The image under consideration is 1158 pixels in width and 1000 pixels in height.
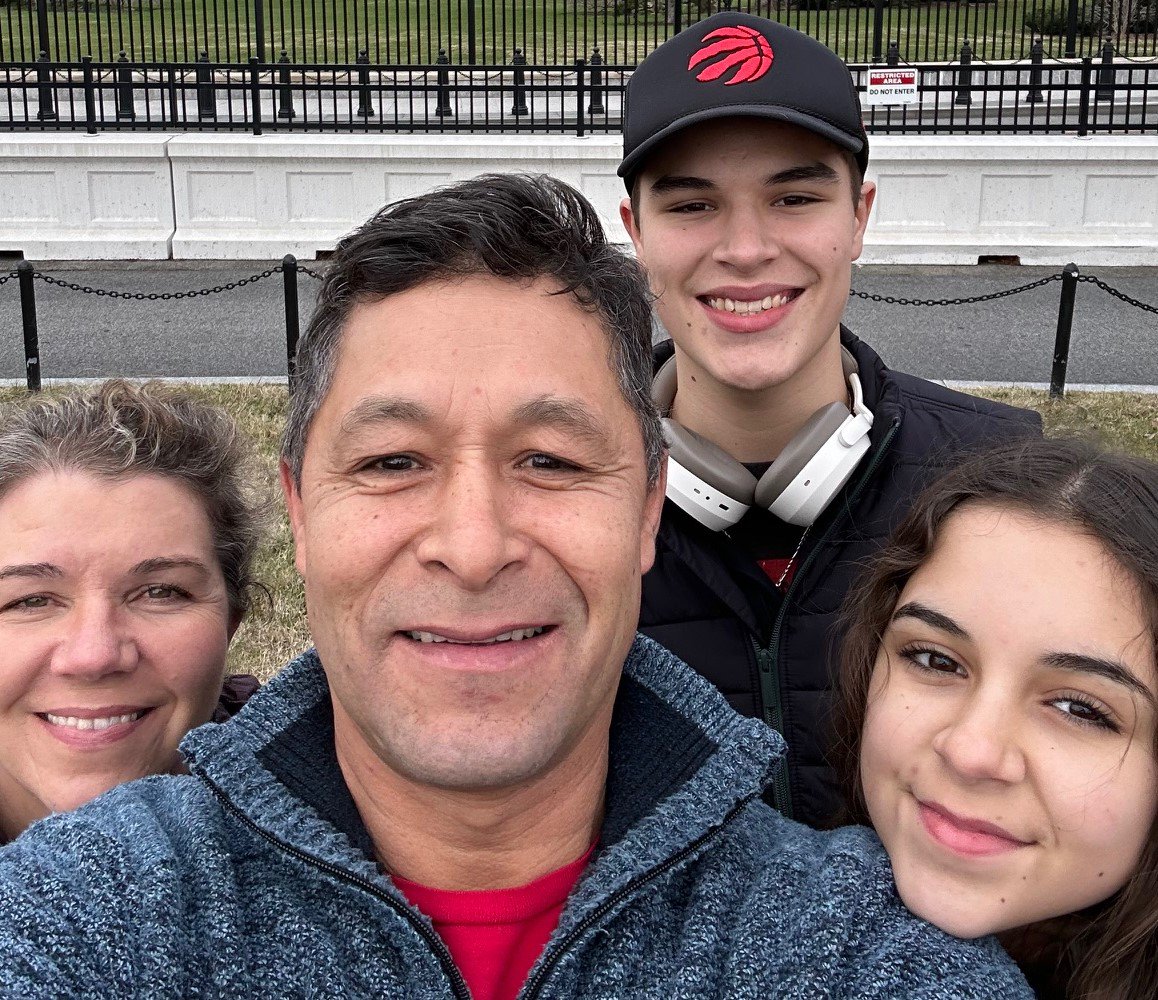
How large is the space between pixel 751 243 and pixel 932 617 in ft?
4.00

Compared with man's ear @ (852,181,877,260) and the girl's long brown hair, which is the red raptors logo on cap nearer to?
man's ear @ (852,181,877,260)

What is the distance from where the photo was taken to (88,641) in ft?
7.95

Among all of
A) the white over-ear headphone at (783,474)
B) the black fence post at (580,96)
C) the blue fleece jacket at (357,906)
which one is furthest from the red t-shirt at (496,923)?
the black fence post at (580,96)

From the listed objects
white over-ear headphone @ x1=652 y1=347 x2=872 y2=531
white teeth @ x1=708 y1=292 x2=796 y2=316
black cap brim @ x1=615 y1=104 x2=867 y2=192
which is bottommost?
white over-ear headphone @ x1=652 y1=347 x2=872 y2=531

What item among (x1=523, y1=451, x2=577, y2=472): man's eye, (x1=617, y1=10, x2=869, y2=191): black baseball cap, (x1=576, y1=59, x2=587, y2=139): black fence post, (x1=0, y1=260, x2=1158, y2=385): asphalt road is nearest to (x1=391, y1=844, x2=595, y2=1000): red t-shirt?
(x1=523, y1=451, x2=577, y2=472): man's eye

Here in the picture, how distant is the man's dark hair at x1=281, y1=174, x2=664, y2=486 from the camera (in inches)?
81.7

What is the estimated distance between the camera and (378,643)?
1.95 metres

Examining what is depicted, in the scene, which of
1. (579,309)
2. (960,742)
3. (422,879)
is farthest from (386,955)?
(579,309)

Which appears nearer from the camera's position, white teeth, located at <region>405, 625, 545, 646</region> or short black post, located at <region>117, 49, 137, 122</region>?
white teeth, located at <region>405, 625, 545, 646</region>

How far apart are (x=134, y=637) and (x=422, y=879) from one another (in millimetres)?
736

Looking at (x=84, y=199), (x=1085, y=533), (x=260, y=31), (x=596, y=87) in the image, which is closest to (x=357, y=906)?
(x=1085, y=533)

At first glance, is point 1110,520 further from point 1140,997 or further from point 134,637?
point 134,637

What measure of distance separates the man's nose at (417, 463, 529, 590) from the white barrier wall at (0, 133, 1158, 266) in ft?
44.1

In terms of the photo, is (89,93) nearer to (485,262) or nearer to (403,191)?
(403,191)
